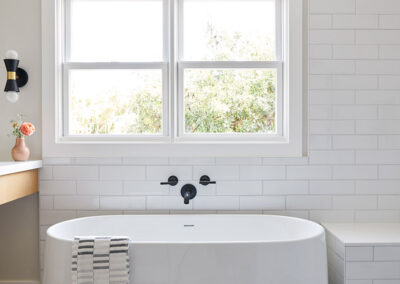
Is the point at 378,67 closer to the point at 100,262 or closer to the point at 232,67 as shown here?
the point at 232,67

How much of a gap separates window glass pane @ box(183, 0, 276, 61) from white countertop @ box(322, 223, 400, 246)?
138 centimetres

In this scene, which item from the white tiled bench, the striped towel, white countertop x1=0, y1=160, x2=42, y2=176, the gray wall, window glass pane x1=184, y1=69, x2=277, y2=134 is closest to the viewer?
the striped towel

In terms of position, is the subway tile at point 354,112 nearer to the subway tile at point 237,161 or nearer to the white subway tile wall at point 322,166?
the white subway tile wall at point 322,166

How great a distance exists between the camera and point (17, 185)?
233 centimetres

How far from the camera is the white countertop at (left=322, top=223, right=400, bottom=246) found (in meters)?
2.07

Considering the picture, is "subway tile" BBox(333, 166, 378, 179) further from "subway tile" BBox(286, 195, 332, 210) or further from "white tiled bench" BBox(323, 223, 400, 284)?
"white tiled bench" BBox(323, 223, 400, 284)

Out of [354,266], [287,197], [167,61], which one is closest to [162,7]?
[167,61]

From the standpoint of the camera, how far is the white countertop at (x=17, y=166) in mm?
2154

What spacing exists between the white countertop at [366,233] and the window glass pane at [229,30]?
4.54 ft

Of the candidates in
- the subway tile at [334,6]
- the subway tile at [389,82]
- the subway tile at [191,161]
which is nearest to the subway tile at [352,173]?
the subway tile at [389,82]

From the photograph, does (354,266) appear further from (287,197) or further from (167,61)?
(167,61)

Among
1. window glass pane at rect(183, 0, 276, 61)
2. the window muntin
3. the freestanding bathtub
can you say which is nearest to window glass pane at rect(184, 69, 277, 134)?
the window muntin

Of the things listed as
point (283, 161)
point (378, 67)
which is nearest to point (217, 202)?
point (283, 161)

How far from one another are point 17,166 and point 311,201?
2087 millimetres
